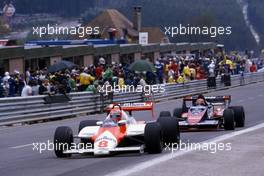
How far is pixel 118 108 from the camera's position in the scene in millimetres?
15484

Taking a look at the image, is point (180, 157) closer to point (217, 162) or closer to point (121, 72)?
Answer: point (217, 162)

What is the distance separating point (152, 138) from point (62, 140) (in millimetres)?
1651

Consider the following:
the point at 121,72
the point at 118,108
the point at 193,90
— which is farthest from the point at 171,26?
the point at 118,108

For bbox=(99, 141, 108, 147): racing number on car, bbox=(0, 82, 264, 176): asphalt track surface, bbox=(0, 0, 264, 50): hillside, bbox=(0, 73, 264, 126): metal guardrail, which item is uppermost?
bbox=(0, 0, 264, 50): hillside

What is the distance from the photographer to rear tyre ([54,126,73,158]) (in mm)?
14594

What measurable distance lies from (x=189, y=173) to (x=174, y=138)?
3.94m

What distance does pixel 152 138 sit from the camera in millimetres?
14383

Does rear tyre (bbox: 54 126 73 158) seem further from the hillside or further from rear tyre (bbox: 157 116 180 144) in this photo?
the hillside

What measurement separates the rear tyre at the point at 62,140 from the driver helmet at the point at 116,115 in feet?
3.09

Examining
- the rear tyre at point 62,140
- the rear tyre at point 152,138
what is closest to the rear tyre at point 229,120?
the rear tyre at point 152,138

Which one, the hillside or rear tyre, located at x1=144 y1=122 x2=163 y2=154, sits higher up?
the hillside

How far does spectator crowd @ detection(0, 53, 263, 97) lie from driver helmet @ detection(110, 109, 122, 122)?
12.8 m

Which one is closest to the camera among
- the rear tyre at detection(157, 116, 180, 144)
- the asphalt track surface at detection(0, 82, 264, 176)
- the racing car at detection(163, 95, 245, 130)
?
the asphalt track surface at detection(0, 82, 264, 176)

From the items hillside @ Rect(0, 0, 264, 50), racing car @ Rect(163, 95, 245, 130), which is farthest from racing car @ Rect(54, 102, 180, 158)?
hillside @ Rect(0, 0, 264, 50)
